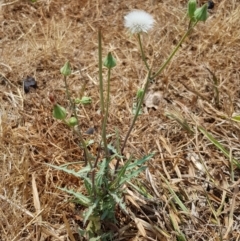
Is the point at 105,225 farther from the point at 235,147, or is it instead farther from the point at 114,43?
the point at 114,43

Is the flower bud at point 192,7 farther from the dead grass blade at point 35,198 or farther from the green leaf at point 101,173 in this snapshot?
the dead grass blade at point 35,198

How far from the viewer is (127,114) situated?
5.22 feet

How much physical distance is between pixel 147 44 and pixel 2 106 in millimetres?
625

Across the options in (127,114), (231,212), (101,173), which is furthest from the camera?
(127,114)

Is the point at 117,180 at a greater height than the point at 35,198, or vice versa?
the point at 117,180

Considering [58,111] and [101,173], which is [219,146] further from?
[58,111]

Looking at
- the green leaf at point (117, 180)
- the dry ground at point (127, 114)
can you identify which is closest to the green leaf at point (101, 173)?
the green leaf at point (117, 180)

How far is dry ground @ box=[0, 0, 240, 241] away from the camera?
130 centimetres

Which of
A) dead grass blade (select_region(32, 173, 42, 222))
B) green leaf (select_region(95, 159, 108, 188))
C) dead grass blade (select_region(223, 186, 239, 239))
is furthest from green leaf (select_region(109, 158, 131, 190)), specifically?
dead grass blade (select_region(223, 186, 239, 239))

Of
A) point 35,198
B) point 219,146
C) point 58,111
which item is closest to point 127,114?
point 219,146

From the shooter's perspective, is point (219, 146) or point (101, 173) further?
point (219, 146)

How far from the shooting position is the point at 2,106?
5.18 feet

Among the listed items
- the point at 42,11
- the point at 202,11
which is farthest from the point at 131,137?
the point at 42,11

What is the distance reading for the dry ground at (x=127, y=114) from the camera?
51.4 inches
